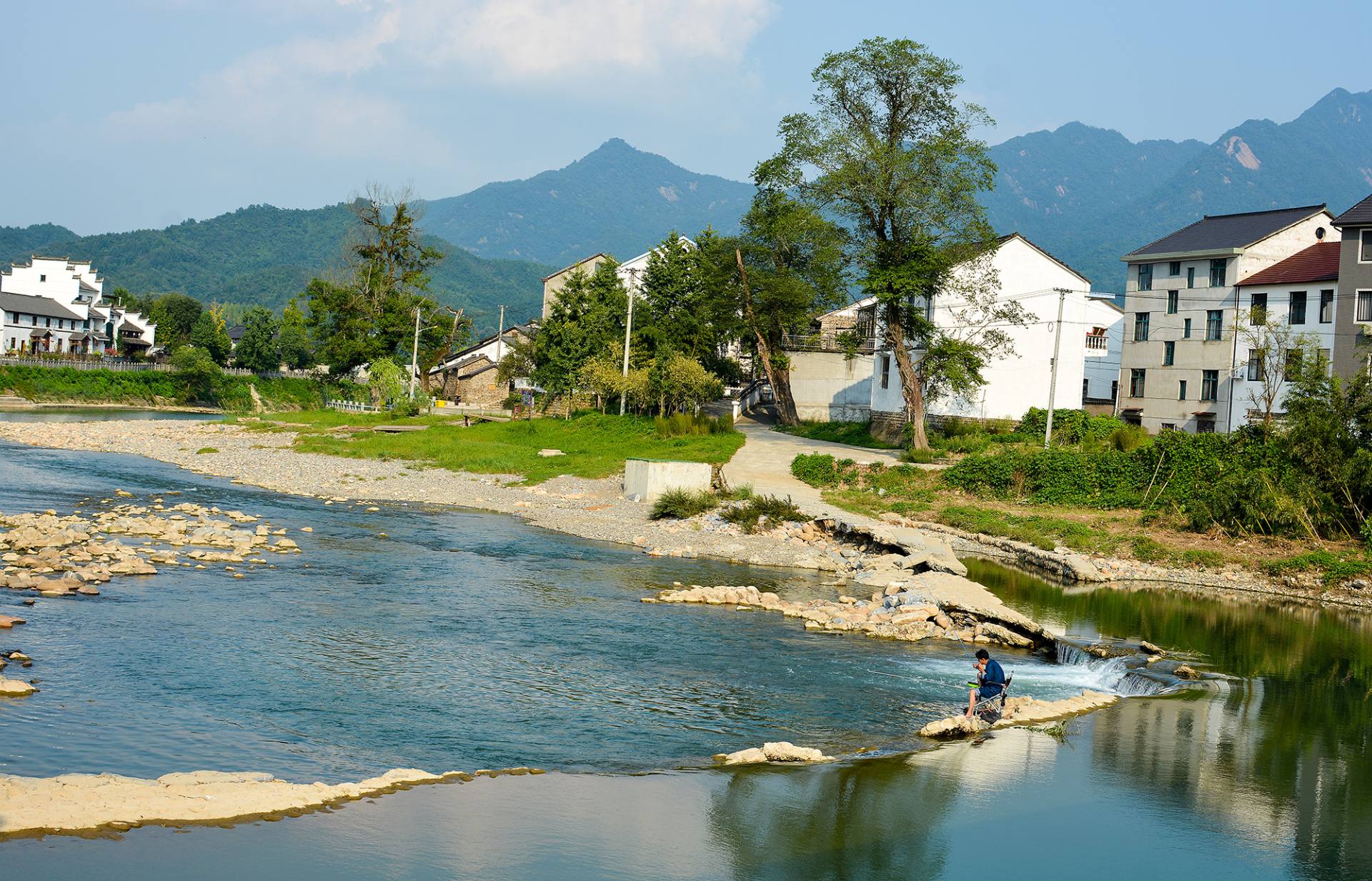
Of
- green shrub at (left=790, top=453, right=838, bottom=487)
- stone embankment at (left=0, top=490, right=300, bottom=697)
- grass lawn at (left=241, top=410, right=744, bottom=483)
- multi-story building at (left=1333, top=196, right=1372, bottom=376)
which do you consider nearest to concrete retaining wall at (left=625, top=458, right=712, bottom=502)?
green shrub at (left=790, top=453, right=838, bottom=487)

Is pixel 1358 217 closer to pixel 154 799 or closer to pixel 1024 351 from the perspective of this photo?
pixel 1024 351

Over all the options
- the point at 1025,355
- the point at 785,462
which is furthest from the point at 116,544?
the point at 1025,355

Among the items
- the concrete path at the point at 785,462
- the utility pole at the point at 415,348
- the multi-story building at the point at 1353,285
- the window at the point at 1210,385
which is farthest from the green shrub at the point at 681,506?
the utility pole at the point at 415,348

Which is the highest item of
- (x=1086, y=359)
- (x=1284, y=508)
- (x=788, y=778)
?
(x=1086, y=359)

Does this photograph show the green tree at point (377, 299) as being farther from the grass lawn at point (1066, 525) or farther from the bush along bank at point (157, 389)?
the grass lawn at point (1066, 525)

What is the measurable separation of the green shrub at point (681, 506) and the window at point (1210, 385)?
35.6 m

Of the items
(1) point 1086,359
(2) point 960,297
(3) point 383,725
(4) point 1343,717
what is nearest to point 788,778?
(3) point 383,725

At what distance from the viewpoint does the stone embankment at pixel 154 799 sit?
12648 mm

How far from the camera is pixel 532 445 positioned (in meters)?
58.9

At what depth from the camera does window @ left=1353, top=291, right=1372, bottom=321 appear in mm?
53188

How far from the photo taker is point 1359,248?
174 ft

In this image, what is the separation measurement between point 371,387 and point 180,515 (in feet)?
149

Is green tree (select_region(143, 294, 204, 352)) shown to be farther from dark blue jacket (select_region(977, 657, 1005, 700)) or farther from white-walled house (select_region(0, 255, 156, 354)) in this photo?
dark blue jacket (select_region(977, 657, 1005, 700))

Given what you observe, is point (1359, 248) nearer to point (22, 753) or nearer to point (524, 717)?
point (524, 717)
